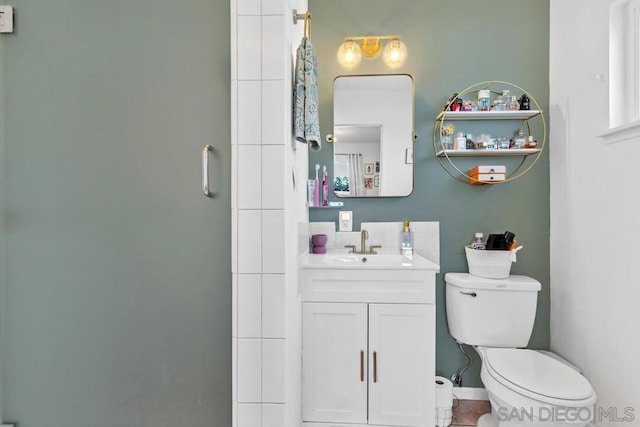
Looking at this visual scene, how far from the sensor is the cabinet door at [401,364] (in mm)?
1402

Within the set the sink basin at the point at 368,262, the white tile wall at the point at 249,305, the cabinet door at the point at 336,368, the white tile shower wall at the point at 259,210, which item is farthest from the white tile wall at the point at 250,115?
the cabinet door at the point at 336,368

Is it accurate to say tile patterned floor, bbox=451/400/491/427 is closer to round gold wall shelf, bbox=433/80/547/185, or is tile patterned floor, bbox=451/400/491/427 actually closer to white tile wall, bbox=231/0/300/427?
white tile wall, bbox=231/0/300/427

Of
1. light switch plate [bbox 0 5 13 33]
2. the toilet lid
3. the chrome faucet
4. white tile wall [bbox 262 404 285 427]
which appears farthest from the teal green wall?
light switch plate [bbox 0 5 13 33]

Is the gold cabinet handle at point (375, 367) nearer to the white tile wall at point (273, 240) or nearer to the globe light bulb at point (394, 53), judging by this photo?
the white tile wall at point (273, 240)

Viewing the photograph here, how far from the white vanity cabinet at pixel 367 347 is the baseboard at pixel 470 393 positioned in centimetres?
58

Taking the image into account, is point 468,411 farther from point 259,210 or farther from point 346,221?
point 259,210

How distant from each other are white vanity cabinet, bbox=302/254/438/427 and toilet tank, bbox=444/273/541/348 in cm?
37

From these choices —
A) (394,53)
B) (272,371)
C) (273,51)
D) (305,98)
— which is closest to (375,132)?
(394,53)

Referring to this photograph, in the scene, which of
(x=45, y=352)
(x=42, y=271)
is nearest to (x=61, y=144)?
(x=42, y=271)

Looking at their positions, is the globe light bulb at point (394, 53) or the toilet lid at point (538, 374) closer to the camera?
the toilet lid at point (538, 374)

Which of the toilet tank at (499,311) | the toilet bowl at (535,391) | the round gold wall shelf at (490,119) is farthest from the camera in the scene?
the round gold wall shelf at (490,119)

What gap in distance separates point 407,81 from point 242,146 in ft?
4.30

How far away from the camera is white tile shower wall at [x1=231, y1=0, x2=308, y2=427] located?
1.03m

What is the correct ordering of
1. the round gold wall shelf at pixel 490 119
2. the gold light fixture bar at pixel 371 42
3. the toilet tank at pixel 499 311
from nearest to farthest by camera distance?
the toilet tank at pixel 499 311, the round gold wall shelf at pixel 490 119, the gold light fixture bar at pixel 371 42
